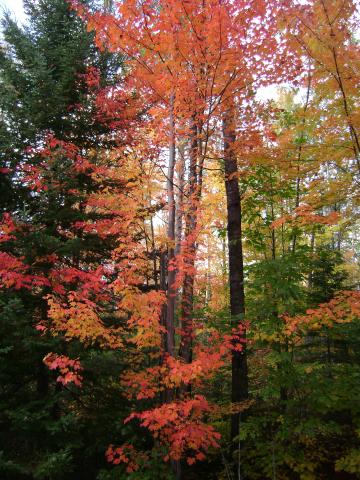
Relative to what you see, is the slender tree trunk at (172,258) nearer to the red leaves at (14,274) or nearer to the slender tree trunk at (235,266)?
the slender tree trunk at (235,266)

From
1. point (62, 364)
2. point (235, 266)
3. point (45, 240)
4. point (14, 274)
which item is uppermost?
point (45, 240)

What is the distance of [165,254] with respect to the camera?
621 cm

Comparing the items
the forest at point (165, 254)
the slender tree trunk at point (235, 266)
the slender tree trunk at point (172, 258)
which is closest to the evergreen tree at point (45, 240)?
the forest at point (165, 254)

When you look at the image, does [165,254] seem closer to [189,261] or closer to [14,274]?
[189,261]

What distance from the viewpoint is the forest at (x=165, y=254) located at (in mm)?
4996

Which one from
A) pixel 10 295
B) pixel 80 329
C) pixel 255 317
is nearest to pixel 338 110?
pixel 255 317

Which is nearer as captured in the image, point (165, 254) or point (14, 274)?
point (14, 274)

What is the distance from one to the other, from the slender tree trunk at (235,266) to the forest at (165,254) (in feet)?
0.15

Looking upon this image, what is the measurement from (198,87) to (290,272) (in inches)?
146

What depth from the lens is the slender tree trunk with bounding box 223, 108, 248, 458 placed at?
7.02m

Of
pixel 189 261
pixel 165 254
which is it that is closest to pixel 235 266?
pixel 189 261

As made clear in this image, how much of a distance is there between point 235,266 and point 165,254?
209 centimetres

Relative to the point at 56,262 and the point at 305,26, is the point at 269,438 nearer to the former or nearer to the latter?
the point at 56,262

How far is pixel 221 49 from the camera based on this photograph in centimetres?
484
